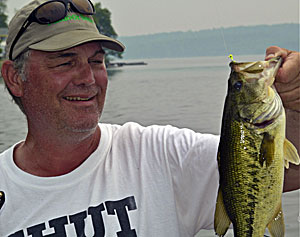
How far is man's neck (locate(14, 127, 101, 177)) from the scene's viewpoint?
284cm

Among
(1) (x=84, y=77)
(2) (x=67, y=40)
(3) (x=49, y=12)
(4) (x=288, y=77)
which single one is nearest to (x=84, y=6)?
(3) (x=49, y=12)

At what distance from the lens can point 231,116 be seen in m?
1.95

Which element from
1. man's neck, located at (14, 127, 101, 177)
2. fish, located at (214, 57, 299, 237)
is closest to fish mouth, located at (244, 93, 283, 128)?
fish, located at (214, 57, 299, 237)

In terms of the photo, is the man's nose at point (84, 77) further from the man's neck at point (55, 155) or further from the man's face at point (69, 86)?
the man's neck at point (55, 155)

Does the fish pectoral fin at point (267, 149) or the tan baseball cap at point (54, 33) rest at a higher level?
the tan baseball cap at point (54, 33)

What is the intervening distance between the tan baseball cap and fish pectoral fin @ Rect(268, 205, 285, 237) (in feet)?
5.00

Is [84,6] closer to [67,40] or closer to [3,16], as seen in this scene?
[67,40]

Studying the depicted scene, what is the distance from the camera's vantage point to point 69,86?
2.74m

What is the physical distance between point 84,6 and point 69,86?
634 mm

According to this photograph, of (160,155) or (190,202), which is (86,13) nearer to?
(160,155)

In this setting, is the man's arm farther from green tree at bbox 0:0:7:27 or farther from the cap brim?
green tree at bbox 0:0:7:27

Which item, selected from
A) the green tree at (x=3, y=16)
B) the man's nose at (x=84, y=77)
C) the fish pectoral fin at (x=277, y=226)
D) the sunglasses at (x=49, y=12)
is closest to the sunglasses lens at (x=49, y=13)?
the sunglasses at (x=49, y=12)

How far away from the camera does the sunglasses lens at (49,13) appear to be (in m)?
2.85

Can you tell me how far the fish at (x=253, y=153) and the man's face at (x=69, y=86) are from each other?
3.33ft
